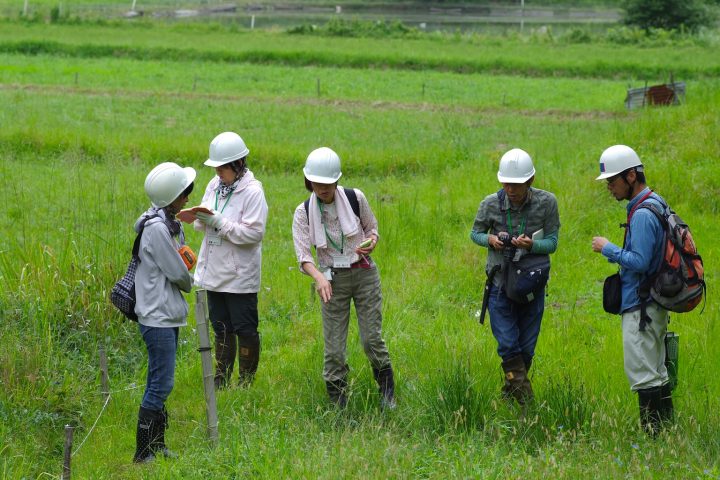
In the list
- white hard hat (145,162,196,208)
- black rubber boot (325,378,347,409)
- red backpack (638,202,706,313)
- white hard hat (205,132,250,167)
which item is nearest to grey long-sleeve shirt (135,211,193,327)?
white hard hat (145,162,196,208)

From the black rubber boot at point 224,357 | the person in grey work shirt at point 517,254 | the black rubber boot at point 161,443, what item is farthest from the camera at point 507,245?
the black rubber boot at point 161,443

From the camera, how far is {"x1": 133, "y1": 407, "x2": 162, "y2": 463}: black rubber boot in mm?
5648

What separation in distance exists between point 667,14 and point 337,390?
143ft

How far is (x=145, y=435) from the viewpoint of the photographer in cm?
565

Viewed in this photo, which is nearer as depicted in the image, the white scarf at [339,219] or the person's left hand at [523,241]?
the person's left hand at [523,241]

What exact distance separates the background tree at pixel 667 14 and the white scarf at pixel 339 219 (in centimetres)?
4244

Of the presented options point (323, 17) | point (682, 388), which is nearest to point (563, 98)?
point (682, 388)

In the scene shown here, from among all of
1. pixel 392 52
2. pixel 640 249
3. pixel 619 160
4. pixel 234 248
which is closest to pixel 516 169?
pixel 619 160

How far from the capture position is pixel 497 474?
4.86 meters

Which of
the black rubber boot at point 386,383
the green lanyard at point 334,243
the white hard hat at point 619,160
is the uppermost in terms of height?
the white hard hat at point 619,160

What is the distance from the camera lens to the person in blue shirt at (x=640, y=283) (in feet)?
18.0

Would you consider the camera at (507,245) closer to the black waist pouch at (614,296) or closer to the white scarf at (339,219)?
the black waist pouch at (614,296)

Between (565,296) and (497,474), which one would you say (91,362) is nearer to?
(497,474)

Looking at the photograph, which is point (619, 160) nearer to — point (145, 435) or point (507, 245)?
point (507, 245)
